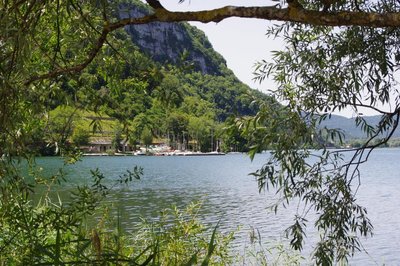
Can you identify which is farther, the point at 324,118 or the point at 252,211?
the point at 252,211

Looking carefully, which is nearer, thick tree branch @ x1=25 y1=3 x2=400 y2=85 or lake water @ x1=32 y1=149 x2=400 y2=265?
A: thick tree branch @ x1=25 y1=3 x2=400 y2=85

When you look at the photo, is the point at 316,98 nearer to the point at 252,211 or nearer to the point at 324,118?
the point at 324,118

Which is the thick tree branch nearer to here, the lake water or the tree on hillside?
the tree on hillside

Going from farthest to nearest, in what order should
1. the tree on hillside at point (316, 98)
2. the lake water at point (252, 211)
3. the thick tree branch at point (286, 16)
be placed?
the lake water at point (252, 211) → the tree on hillside at point (316, 98) → the thick tree branch at point (286, 16)

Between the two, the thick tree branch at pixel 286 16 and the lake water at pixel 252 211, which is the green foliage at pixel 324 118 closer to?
the thick tree branch at pixel 286 16

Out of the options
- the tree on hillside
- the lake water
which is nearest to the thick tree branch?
the tree on hillside

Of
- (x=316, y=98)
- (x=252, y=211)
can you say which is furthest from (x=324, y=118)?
(x=252, y=211)

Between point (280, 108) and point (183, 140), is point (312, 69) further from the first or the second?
point (183, 140)

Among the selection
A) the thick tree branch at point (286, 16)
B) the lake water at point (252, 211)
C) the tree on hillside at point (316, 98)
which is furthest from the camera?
the lake water at point (252, 211)

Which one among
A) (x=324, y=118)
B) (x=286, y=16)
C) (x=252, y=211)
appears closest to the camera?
(x=286, y=16)

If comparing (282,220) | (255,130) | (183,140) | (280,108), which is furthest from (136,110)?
(183,140)

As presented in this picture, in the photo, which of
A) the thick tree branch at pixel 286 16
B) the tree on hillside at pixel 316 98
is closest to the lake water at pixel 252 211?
the tree on hillside at pixel 316 98

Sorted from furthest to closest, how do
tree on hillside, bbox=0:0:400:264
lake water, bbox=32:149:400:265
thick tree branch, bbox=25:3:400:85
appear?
lake water, bbox=32:149:400:265 < tree on hillside, bbox=0:0:400:264 < thick tree branch, bbox=25:3:400:85

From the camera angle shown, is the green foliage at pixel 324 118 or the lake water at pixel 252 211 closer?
the green foliage at pixel 324 118
